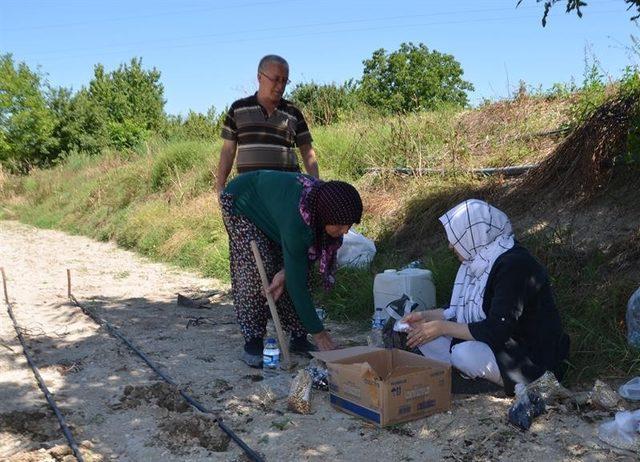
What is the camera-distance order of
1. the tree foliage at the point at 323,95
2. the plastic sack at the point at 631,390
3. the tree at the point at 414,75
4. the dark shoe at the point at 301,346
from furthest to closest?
1. the tree at the point at 414,75
2. the tree foliage at the point at 323,95
3. the dark shoe at the point at 301,346
4. the plastic sack at the point at 631,390

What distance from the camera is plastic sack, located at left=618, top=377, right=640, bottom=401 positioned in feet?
11.2

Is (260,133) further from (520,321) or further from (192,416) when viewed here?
(520,321)

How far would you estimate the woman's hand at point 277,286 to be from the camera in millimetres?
4224

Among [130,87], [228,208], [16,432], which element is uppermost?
[130,87]

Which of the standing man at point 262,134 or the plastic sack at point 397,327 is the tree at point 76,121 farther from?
the plastic sack at point 397,327

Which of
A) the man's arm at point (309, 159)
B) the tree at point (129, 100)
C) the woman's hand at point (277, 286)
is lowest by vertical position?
the woman's hand at point (277, 286)

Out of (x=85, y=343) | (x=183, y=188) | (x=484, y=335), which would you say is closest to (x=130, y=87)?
(x=183, y=188)

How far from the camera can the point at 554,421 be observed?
3.35 metres

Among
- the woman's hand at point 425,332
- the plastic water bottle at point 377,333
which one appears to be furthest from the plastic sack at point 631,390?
the plastic water bottle at point 377,333

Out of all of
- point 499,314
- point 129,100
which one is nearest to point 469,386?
point 499,314

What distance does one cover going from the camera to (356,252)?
6.78 m

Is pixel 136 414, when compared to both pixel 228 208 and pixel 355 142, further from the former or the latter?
pixel 355 142

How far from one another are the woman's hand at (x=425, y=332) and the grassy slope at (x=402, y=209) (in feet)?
3.31

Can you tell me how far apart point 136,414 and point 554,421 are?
2.27 meters
